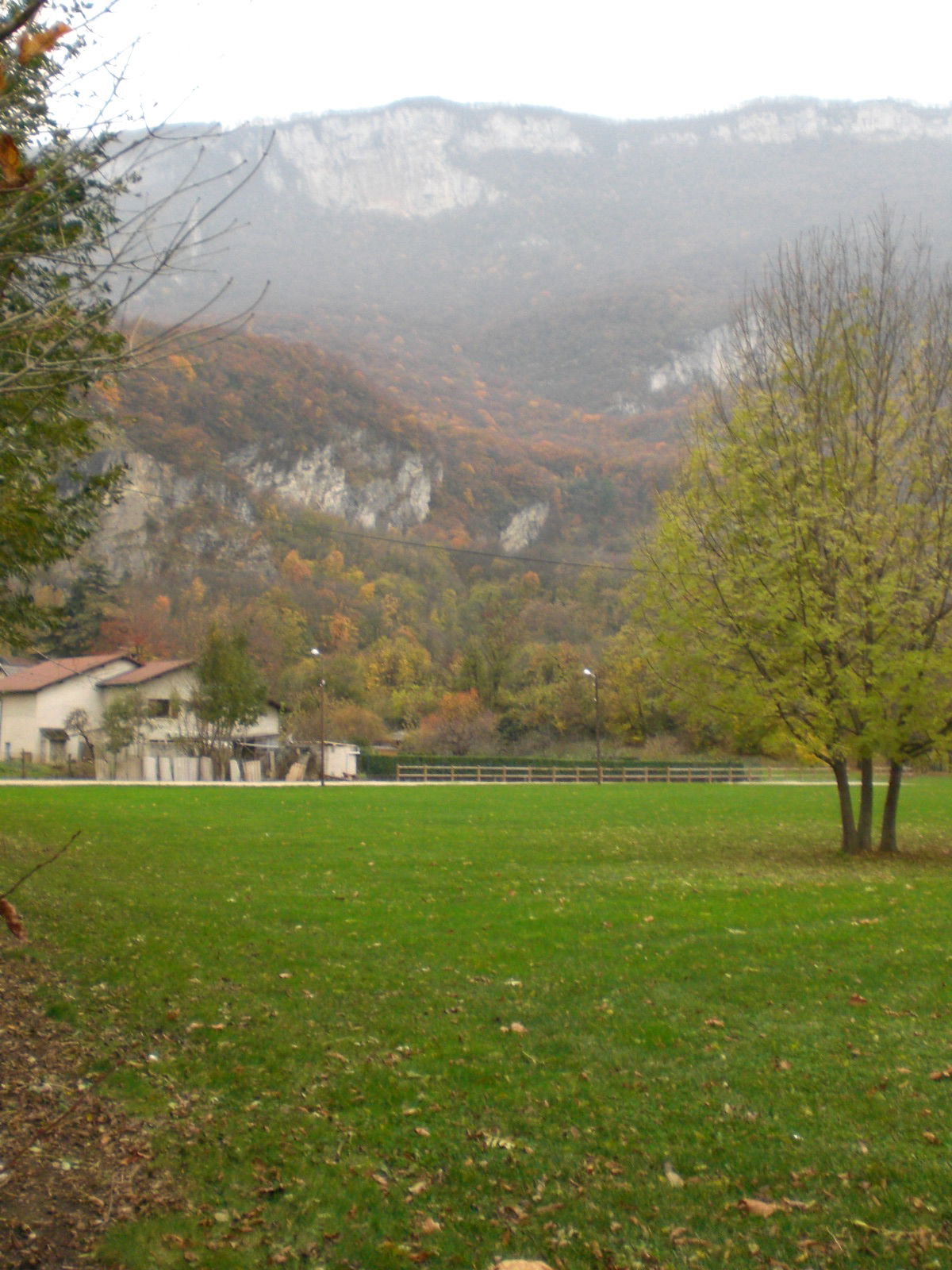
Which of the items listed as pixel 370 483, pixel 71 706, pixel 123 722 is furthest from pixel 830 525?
pixel 370 483

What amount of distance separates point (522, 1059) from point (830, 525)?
12715mm

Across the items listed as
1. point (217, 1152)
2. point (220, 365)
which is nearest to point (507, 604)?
point (220, 365)

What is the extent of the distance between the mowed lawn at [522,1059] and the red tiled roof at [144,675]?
4903 centimetres

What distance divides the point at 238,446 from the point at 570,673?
4606 centimetres

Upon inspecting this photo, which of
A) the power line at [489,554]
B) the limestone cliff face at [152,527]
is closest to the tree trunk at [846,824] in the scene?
the power line at [489,554]

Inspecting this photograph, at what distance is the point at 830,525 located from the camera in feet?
54.4

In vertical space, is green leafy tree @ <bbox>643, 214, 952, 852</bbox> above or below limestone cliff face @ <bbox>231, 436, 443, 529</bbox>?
below

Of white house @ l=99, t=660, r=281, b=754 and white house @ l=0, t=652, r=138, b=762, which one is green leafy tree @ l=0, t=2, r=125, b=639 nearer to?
white house @ l=99, t=660, r=281, b=754

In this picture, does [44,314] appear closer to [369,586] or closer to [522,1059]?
[522,1059]

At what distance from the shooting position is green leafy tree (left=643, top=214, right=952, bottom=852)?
16.4m

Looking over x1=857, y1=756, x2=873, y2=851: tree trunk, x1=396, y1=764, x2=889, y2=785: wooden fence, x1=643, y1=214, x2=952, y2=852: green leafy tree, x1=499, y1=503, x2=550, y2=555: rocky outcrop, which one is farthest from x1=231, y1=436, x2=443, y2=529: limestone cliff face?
x1=857, y1=756, x2=873, y2=851: tree trunk

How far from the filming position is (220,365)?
78.1m

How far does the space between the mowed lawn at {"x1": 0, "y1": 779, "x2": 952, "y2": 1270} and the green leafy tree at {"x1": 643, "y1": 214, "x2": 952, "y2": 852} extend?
11.7 ft

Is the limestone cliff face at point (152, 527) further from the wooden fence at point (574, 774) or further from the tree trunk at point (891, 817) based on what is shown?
the tree trunk at point (891, 817)
